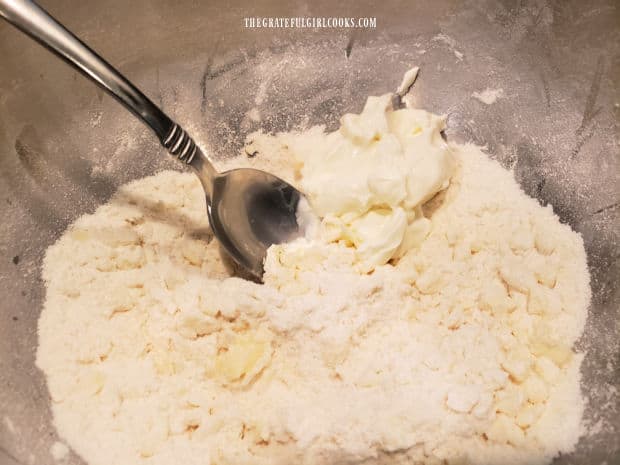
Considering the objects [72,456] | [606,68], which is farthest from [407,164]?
[72,456]

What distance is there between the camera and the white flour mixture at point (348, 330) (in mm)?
1159

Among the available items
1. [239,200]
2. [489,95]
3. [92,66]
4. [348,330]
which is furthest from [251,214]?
[489,95]

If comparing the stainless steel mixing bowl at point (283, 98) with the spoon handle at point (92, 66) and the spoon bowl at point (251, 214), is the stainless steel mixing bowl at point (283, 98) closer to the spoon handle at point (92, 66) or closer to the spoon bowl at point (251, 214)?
the spoon bowl at point (251, 214)

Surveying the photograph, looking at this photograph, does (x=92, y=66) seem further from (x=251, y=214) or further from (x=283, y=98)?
(x=283, y=98)

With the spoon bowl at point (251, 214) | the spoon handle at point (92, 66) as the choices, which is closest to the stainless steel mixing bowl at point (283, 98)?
the spoon bowl at point (251, 214)

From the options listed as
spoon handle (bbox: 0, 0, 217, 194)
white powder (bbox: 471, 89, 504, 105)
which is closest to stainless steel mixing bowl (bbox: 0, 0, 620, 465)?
white powder (bbox: 471, 89, 504, 105)

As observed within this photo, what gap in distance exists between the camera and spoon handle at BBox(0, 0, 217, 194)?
1.10 m

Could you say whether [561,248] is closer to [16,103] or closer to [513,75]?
[513,75]

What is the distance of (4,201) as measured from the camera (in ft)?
4.85

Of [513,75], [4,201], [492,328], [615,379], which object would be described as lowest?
[615,379]

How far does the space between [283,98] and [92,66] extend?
72 centimetres

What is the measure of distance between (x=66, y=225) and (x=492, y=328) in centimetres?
122

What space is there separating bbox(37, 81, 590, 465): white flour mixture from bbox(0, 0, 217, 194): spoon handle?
0.95ft

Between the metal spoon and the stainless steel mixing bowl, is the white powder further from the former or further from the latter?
the metal spoon
